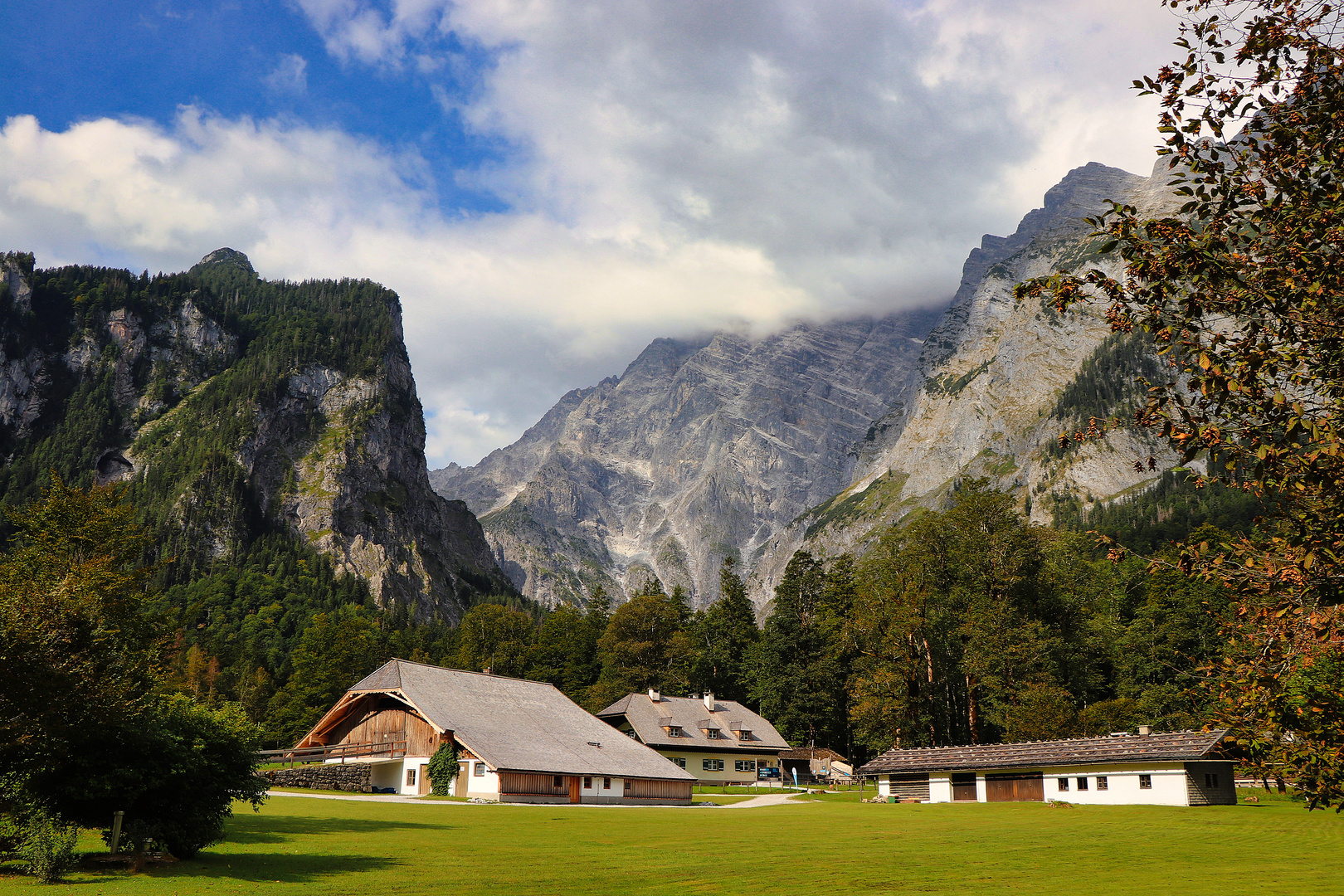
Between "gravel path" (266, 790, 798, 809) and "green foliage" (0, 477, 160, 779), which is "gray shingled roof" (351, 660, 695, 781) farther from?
"green foliage" (0, 477, 160, 779)

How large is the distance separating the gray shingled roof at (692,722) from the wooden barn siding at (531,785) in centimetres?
2399

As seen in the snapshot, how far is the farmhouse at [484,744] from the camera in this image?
52.6 metres

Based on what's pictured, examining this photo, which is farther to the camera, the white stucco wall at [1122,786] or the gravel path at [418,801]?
the gravel path at [418,801]

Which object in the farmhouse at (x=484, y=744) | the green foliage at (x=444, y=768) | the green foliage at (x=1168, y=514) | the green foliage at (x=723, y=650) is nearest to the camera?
the farmhouse at (x=484, y=744)

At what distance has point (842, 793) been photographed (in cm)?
7056

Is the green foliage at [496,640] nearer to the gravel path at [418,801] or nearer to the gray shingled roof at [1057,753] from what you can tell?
the gravel path at [418,801]

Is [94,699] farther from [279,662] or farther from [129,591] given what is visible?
[279,662]

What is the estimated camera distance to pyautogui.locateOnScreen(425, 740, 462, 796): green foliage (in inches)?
2125

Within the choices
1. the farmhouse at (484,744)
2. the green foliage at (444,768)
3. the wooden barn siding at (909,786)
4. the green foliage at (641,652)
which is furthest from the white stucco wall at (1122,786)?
the green foliage at (641,652)

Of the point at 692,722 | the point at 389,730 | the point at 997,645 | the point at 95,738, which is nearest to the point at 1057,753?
the point at 997,645

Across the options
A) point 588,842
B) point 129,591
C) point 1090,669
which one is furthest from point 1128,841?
point 1090,669

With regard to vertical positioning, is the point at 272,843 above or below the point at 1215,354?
below

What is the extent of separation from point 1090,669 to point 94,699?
7463cm

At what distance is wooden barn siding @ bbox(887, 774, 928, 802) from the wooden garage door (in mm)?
4547
